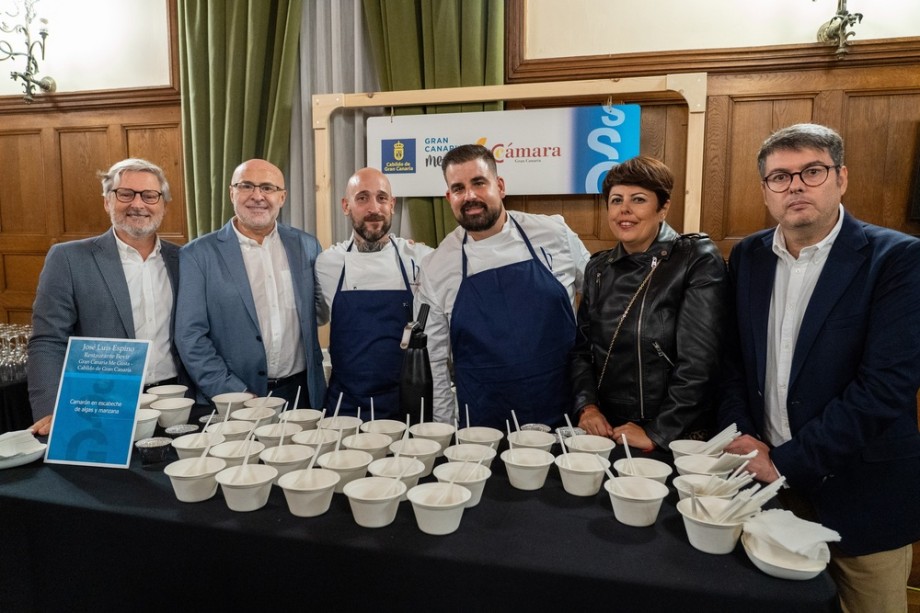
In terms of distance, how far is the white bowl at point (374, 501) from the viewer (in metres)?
1.17

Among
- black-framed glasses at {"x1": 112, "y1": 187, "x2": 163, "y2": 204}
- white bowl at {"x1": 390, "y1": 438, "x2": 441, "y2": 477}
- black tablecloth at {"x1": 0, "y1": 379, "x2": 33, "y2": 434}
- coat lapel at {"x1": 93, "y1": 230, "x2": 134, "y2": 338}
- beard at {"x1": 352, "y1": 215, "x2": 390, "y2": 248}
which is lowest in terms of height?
black tablecloth at {"x1": 0, "y1": 379, "x2": 33, "y2": 434}

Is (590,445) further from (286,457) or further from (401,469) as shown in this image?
(286,457)

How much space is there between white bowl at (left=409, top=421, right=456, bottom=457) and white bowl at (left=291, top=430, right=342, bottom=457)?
0.20m

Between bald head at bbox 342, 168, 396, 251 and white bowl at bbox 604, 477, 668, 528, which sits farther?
bald head at bbox 342, 168, 396, 251

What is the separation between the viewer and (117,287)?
2193mm

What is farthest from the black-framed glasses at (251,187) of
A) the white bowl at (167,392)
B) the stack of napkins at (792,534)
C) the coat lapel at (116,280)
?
the stack of napkins at (792,534)

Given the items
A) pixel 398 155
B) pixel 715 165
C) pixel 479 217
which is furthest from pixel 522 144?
pixel 479 217

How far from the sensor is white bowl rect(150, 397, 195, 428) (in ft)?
5.84

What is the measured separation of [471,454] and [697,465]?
50cm

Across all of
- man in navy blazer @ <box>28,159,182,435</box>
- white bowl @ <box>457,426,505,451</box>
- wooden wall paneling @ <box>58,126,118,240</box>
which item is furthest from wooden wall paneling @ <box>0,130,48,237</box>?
white bowl @ <box>457,426,505,451</box>

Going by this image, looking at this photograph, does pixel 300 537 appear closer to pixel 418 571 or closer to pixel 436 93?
pixel 418 571

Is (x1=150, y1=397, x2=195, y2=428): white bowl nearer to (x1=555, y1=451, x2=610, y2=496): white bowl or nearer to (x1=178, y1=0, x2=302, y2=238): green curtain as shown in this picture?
(x1=555, y1=451, x2=610, y2=496): white bowl

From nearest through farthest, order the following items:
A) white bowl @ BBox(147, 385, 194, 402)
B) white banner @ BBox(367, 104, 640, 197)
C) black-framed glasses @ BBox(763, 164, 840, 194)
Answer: black-framed glasses @ BBox(763, 164, 840, 194), white bowl @ BBox(147, 385, 194, 402), white banner @ BBox(367, 104, 640, 197)

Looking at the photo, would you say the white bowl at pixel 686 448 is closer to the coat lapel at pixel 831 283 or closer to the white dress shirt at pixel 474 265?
the coat lapel at pixel 831 283
